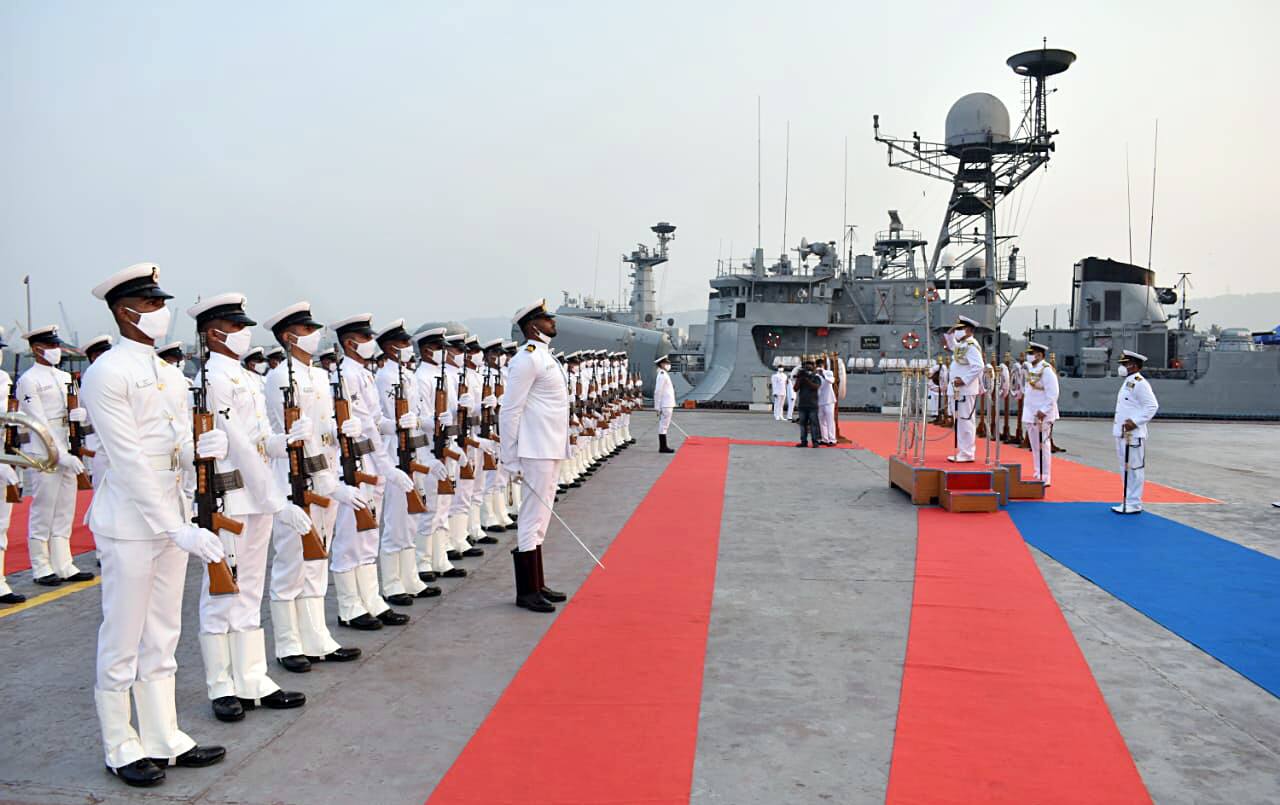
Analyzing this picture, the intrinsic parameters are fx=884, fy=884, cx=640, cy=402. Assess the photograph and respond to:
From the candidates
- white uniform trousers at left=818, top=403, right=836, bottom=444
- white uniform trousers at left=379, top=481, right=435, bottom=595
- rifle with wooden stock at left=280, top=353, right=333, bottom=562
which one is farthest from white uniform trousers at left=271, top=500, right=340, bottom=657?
white uniform trousers at left=818, top=403, right=836, bottom=444

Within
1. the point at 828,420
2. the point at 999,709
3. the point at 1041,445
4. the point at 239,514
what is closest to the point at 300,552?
the point at 239,514

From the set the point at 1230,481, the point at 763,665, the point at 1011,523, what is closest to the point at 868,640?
Answer: the point at 763,665

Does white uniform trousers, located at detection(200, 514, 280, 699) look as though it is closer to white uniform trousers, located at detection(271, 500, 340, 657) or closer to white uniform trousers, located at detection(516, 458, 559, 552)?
white uniform trousers, located at detection(271, 500, 340, 657)

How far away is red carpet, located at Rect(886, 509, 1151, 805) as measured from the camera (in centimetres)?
349

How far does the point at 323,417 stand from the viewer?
4934 mm

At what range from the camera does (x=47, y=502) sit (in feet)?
22.1

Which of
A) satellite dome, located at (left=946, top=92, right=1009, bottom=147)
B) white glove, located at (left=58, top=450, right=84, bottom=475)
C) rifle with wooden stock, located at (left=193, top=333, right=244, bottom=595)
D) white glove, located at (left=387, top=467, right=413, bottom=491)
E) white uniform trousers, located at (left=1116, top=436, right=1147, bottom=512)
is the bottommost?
white uniform trousers, located at (left=1116, top=436, right=1147, bottom=512)

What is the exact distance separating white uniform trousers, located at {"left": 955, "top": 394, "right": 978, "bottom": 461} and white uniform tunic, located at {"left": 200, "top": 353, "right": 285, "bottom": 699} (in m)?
9.10

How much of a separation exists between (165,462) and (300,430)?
36.5 inches

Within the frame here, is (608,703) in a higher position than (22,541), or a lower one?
higher

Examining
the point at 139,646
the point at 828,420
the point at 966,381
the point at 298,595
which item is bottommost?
the point at 298,595

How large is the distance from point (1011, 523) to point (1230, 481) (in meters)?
6.02

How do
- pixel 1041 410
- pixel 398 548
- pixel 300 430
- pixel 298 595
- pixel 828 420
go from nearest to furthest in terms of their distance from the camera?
pixel 300 430, pixel 298 595, pixel 398 548, pixel 1041 410, pixel 828 420

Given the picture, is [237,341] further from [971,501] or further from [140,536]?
[971,501]
